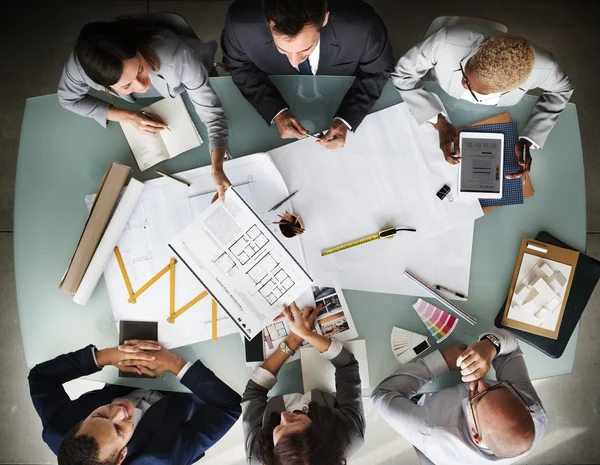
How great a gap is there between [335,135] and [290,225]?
32cm

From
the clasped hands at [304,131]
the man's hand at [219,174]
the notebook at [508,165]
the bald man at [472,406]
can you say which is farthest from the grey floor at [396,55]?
the man's hand at [219,174]

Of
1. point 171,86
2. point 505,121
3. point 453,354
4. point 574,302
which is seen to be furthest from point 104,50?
point 574,302

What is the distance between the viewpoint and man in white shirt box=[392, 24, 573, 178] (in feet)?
4.50

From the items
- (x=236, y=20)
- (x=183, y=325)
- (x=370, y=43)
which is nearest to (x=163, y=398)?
(x=183, y=325)

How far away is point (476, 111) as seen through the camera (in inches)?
58.3

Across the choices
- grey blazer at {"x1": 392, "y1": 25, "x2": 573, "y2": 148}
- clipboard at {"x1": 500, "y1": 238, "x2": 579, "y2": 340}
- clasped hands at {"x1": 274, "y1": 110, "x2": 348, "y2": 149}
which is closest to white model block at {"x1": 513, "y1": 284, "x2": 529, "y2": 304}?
clipboard at {"x1": 500, "y1": 238, "x2": 579, "y2": 340}

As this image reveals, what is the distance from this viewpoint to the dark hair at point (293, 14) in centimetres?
117

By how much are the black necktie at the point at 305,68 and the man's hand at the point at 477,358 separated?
105 cm

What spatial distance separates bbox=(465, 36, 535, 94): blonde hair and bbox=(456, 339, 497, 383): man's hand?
772 millimetres

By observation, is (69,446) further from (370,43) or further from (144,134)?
(370,43)

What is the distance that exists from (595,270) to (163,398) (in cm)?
150

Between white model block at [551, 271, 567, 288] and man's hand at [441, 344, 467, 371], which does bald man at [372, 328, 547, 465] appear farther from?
white model block at [551, 271, 567, 288]

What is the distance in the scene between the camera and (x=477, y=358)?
4.44 ft

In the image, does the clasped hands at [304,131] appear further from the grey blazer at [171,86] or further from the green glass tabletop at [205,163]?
the grey blazer at [171,86]
